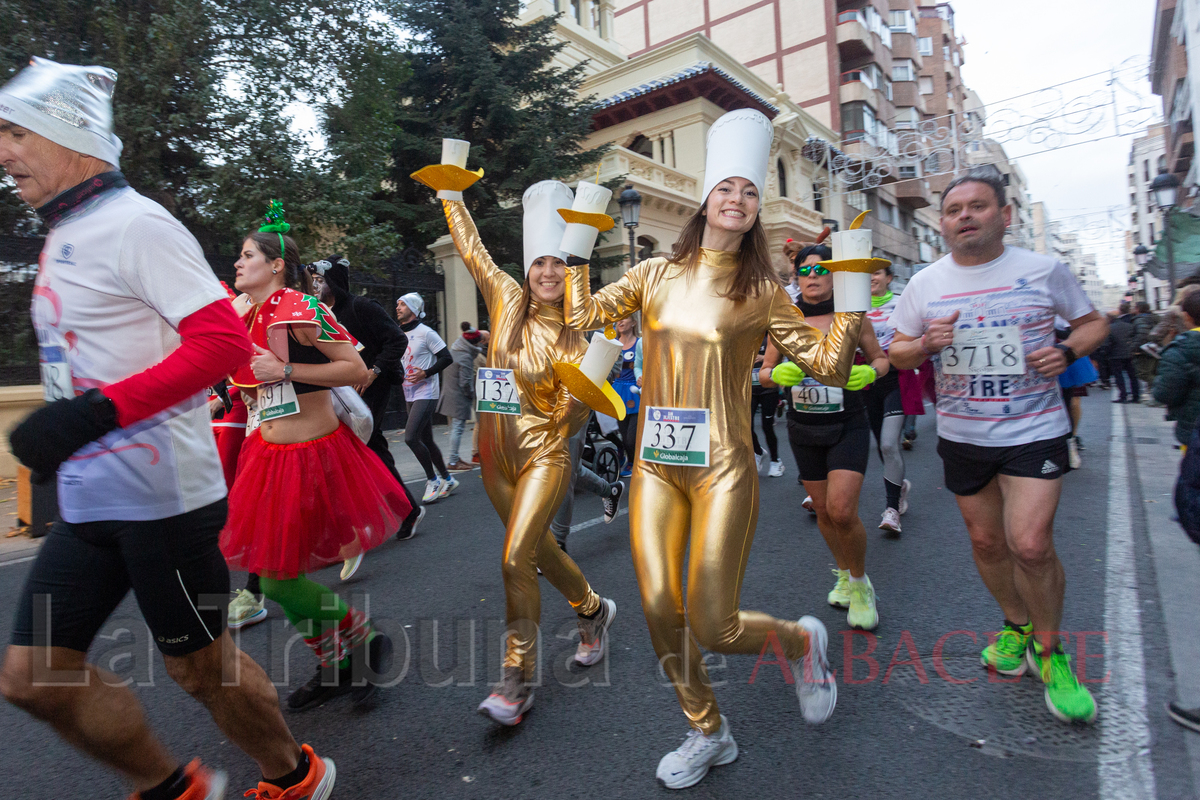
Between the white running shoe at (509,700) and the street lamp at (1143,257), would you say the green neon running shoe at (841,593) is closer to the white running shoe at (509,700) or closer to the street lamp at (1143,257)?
the white running shoe at (509,700)

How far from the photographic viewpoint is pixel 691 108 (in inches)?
914

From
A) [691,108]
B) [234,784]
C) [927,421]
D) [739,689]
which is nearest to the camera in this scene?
[234,784]

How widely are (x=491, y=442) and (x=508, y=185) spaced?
13.4 m

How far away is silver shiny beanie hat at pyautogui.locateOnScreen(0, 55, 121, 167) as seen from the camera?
5.49 ft

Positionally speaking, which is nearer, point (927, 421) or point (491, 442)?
point (491, 442)

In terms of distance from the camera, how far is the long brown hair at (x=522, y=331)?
3090mm

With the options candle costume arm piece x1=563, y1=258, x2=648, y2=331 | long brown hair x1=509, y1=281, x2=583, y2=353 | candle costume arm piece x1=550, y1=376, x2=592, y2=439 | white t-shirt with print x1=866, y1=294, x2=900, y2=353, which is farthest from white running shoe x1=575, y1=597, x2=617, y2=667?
white t-shirt with print x1=866, y1=294, x2=900, y2=353

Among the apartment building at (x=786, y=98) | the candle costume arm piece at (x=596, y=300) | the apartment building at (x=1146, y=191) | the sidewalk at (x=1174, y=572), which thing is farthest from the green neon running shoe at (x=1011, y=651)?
the apartment building at (x=1146, y=191)

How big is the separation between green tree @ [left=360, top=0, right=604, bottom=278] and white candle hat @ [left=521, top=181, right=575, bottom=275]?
1199 cm

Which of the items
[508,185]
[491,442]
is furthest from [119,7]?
[491,442]

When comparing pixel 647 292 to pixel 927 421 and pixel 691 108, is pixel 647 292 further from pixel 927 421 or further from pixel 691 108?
pixel 691 108

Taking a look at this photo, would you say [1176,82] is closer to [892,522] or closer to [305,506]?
[892,522]

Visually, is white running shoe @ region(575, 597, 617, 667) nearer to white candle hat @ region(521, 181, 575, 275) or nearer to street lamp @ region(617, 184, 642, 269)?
white candle hat @ region(521, 181, 575, 275)

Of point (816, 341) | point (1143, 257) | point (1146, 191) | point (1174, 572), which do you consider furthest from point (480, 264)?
point (1146, 191)
